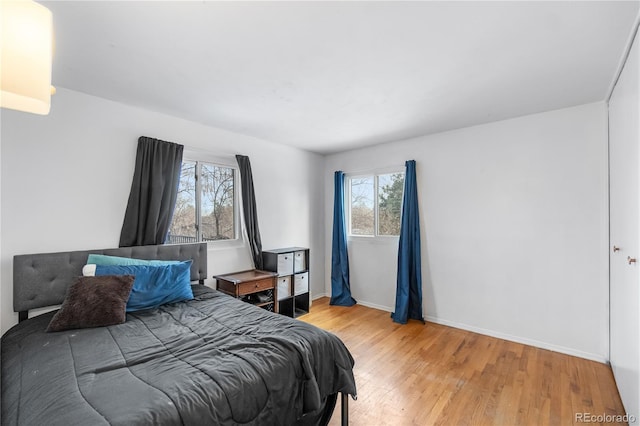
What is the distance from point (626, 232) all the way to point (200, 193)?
3804mm

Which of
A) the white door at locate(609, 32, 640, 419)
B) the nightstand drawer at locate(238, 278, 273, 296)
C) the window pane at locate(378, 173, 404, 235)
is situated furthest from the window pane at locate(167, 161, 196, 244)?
the white door at locate(609, 32, 640, 419)

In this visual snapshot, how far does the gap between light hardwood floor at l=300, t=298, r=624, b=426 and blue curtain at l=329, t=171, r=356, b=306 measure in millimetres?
1059

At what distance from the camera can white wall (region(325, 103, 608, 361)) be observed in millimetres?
2684

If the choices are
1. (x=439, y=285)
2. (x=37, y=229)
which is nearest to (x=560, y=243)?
(x=439, y=285)

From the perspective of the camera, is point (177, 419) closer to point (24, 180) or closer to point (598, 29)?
point (24, 180)

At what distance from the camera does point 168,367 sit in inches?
54.0

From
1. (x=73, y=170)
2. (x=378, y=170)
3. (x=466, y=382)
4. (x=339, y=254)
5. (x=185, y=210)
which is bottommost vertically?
(x=466, y=382)

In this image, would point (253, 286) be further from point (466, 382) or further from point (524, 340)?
point (524, 340)

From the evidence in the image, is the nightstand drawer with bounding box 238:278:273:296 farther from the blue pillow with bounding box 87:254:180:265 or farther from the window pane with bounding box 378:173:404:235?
the window pane with bounding box 378:173:404:235

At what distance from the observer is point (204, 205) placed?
333 cm

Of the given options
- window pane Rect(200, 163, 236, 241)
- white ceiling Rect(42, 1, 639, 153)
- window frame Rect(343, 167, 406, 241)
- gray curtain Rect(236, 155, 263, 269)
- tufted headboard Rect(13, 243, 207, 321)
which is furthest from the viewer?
window frame Rect(343, 167, 406, 241)

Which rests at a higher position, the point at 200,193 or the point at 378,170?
the point at 378,170

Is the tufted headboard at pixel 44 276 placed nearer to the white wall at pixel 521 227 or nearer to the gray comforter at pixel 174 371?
the gray comforter at pixel 174 371

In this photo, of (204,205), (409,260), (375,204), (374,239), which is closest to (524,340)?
(409,260)
